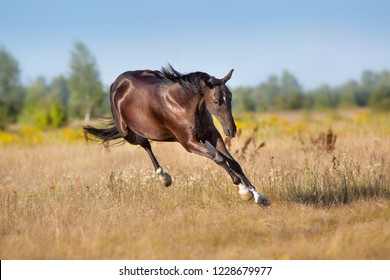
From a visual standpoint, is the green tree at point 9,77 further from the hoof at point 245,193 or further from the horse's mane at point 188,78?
the hoof at point 245,193

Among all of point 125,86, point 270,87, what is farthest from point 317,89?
point 125,86

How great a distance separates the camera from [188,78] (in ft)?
25.2

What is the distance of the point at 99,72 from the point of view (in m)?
44.2

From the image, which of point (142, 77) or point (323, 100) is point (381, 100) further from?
point (142, 77)

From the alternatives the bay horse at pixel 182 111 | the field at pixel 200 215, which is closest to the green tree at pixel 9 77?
the field at pixel 200 215

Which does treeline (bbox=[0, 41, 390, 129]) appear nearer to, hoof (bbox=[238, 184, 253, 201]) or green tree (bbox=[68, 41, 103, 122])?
green tree (bbox=[68, 41, 103, 122])

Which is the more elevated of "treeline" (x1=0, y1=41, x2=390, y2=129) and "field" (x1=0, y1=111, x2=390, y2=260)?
"treeline" (x1=0, y1=41, x2=390, y2=129)

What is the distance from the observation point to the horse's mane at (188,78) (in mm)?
7432

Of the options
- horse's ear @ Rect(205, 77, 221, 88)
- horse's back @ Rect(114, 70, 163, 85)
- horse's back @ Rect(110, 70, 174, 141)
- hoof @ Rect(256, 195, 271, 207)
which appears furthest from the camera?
horse's back @ Rect(114, 70, 163, 85)

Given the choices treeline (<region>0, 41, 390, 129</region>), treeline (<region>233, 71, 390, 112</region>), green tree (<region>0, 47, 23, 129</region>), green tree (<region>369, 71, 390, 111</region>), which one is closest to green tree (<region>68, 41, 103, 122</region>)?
treeline (<region>0, 41, 390, 129</region>)

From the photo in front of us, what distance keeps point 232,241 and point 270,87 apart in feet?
231

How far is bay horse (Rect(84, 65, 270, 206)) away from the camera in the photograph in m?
7.18

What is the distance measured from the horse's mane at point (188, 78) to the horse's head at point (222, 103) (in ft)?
0.57

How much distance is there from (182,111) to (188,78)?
47 cm
